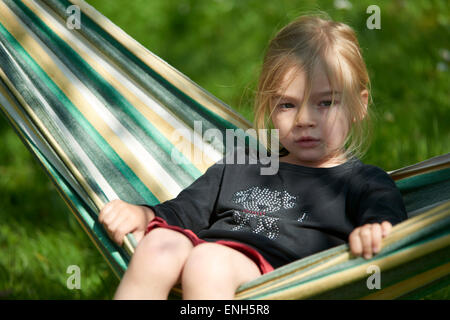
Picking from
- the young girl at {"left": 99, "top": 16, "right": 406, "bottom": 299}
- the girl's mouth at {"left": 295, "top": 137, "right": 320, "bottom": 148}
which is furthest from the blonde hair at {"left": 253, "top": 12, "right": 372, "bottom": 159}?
the girl's mouth at {"left": 295, "top": 137, "right": 320, "bottom": 148}

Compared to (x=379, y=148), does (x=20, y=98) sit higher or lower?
higher

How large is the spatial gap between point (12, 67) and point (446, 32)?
8.71ft

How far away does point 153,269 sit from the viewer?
120cm

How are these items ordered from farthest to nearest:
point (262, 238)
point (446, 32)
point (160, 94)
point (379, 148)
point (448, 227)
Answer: point (446, 32), point (379, 148), point (160, 94), point (262, 238), point (448, 227)

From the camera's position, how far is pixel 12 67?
1.71 meters

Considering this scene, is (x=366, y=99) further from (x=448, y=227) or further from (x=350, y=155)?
(x=448, y=227)

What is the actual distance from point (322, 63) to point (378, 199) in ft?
1.30

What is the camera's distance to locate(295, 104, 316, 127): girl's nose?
4.85 ft

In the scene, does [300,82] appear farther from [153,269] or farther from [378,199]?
[153,269]

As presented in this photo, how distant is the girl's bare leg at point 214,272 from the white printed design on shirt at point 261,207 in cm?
15

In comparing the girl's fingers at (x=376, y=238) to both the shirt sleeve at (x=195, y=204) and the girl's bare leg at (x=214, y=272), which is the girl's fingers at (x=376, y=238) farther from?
the shirt sleeve at (x=195, y=204)

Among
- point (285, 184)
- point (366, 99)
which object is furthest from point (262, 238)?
point (366, 99)

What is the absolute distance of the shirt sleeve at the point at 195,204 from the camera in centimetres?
149
